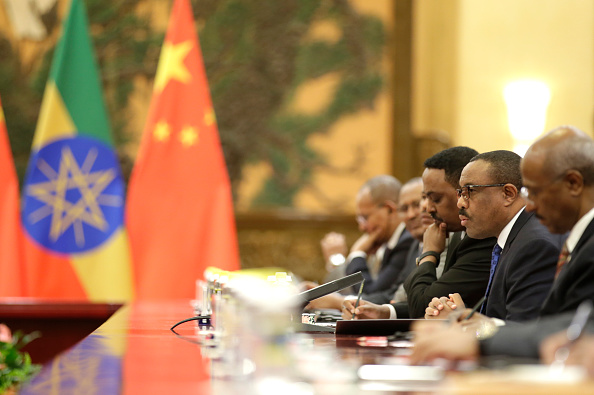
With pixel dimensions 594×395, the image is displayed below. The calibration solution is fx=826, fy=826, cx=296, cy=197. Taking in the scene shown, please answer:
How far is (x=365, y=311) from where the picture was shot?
377 cm

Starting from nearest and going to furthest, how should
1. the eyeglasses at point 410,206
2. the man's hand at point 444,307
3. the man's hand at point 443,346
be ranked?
the man's hand at point 443,346
the man's hand at point 444,307
the eyeglasses at point 410,206

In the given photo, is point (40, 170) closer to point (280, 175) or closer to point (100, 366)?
point (280, 175)

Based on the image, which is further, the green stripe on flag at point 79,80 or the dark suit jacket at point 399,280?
the green stripe on flag at point 79,80

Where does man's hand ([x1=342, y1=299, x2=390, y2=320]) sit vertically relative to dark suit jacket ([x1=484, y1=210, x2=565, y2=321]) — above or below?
below

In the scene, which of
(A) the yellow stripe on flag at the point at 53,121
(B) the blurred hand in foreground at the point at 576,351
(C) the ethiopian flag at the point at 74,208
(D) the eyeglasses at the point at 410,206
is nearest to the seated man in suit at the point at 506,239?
(B) the blurred hand in foreground at the point at 576,351

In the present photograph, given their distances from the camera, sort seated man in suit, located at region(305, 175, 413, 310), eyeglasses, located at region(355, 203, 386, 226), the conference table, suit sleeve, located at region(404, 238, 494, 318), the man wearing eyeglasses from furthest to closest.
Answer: eyeglasses, located at region(355, 203, 386, 226) < the man wearing eyeglasses < seated man in suit, located at region(305, 175, 413, 310) < suit sleeve, located at region(404, 238, 494, 318) < the conference table

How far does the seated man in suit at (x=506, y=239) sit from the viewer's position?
2.88 m

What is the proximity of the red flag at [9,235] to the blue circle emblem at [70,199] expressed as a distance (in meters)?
0.18

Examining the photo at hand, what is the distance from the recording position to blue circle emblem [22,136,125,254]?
6.89 m

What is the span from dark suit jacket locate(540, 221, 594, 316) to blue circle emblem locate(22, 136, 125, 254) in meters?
5.10

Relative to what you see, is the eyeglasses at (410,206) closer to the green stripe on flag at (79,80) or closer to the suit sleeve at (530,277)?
the suit sleeve at (530,277)

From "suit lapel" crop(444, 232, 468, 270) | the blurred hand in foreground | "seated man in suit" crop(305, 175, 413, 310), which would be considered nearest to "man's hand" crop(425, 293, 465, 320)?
"suit lapel" crop(444, 232, 468, 270)

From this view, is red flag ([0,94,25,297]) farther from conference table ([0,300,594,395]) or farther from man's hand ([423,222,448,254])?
conference table ([0,300,594,395])

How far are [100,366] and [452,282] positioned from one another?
179 cm
